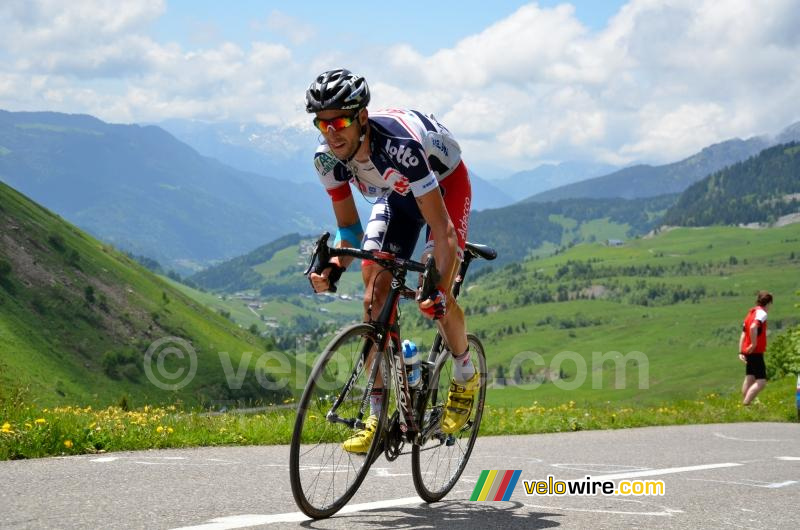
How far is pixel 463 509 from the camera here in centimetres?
649

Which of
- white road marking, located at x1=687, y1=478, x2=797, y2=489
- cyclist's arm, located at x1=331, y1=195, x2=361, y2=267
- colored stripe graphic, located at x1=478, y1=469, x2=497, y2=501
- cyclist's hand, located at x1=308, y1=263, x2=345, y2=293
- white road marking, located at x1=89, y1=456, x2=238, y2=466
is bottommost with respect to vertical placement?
white road marking, located at x1=687, y1=478, x2=797, y2=489

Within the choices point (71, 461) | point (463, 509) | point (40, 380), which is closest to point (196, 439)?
point (71, 461)

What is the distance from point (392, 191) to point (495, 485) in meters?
2.76

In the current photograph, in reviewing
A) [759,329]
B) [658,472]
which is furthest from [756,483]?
[759,329]

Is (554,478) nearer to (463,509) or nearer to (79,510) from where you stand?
(463,509)

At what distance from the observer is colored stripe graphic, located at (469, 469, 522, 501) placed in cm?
710

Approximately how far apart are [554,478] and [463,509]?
2.08m

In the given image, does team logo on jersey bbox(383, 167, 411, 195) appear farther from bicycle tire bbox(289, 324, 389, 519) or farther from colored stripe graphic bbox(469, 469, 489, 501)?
colored stripe graphic bbox(469, 469, 489, 501)

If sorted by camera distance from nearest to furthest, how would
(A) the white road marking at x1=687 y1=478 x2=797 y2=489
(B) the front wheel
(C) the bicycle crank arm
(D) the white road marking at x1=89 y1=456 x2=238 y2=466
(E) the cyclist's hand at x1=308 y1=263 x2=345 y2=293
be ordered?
(C) the bicycle crank arm < (E) the cyclist's hand at x1=308 y1=263 x2=345 y2=293 < (B) the front wheel < (D) the white road marking at x1=89 y1=456 x2=238 y2=466 < (A) the white road marking at x1=687 y1=478 x2=797 y2=489

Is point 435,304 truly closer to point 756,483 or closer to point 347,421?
point 347,421

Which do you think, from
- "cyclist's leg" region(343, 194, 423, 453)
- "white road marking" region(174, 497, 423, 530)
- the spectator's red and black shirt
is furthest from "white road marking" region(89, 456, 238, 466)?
the spectator's red and black shirt

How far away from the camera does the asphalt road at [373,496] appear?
544cm

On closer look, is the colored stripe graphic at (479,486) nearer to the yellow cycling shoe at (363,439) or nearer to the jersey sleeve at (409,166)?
the yellow cycling shoe at (363,439)

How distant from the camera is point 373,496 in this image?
6625 millimetres
